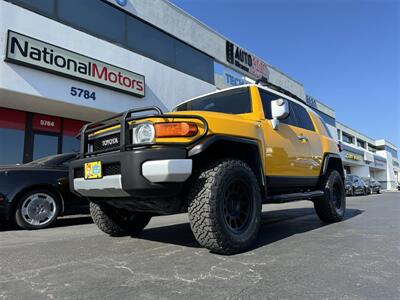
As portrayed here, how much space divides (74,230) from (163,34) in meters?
11.9

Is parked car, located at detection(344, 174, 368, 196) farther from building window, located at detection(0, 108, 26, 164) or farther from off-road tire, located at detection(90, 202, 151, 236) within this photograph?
off-road tire, located at detection(90, 202, 151, 236)

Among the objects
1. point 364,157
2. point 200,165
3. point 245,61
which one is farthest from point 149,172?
point 364,157

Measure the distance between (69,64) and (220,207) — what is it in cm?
922

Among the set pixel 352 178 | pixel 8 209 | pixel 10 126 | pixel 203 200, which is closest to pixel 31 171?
pixel 8 209

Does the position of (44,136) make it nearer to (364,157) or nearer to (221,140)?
(221,140)

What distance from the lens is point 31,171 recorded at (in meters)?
5.93

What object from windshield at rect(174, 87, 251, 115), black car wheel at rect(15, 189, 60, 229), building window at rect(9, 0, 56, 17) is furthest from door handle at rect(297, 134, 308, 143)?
building window at rect(9, 0, 56, 17)

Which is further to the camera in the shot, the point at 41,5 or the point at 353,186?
the point at 353,186

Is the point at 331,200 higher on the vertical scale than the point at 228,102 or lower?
lower

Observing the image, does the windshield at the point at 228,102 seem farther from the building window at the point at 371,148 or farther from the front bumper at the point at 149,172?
the building window at the point at 371,148

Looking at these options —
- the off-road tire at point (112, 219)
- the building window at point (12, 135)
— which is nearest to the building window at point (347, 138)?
the building window at point (12, 135)

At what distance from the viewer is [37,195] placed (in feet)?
19.4

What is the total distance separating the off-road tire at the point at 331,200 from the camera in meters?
5.80

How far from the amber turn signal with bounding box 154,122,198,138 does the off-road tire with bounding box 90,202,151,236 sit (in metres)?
1.63
